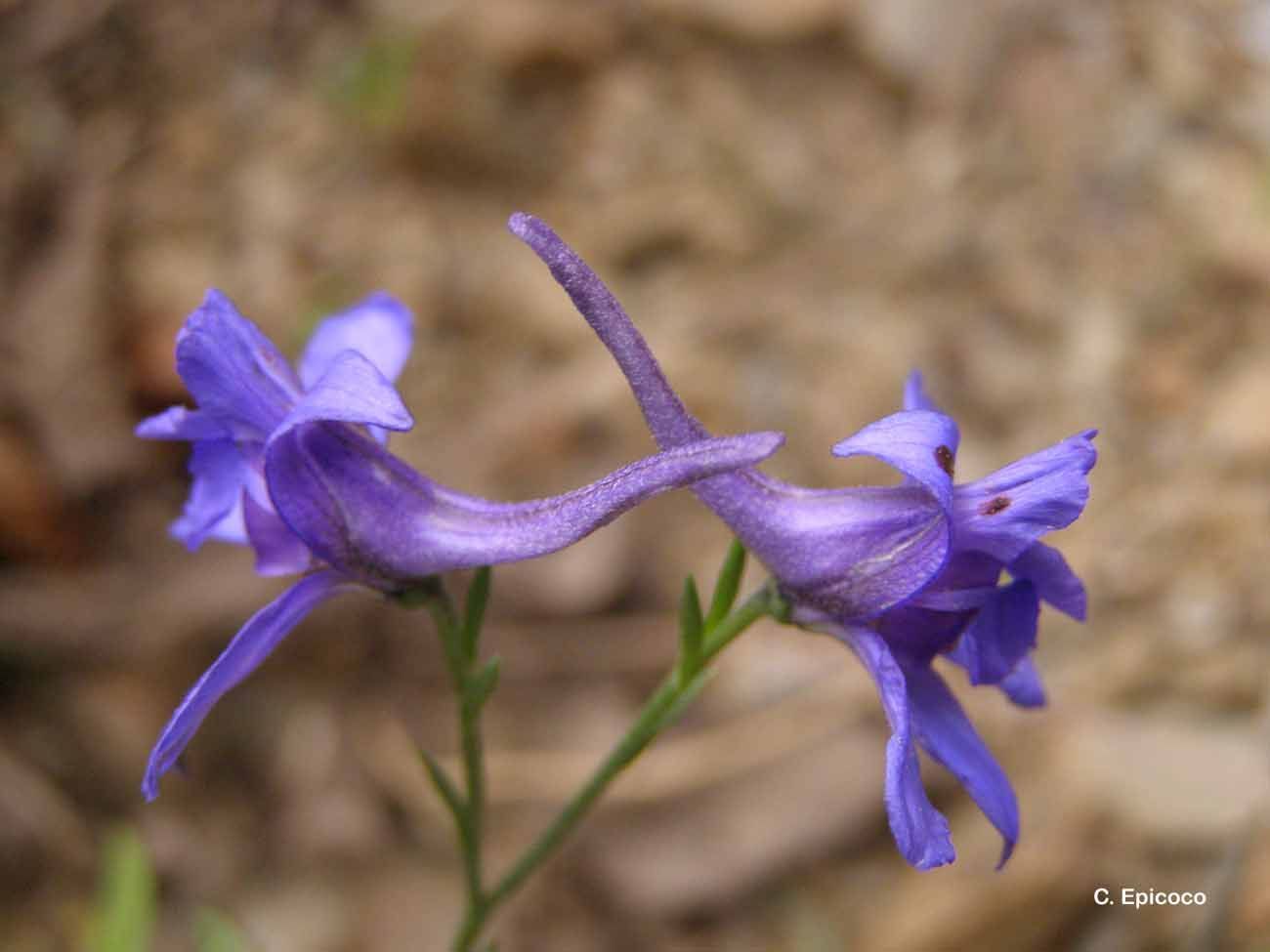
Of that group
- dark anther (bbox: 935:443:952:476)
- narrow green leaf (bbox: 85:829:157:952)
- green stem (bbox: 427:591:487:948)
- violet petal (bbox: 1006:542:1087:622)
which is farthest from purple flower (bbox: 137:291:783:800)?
narrow green leaf (bbox: 85:829:157:952)

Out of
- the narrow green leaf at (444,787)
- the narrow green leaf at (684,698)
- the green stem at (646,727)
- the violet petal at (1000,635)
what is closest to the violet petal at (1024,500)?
the violet petal at (1000,635)

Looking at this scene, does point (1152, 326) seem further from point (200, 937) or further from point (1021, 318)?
point (200, 937)

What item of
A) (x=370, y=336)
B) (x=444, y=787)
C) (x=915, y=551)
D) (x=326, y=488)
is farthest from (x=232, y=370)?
(x=915, y=551)

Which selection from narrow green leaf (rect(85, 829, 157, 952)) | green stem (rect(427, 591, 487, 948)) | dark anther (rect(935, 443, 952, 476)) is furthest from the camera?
narrow green leaf (rect(85, 829, 157, 952))

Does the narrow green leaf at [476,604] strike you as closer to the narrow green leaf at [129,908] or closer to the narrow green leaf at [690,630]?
the narrow green leaf at [690,630]

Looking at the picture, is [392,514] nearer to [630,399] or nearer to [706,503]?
[706,503]

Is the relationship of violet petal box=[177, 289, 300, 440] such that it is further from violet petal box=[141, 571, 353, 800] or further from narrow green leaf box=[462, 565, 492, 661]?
narrow green leaf box=[462, 565, 492, 661]

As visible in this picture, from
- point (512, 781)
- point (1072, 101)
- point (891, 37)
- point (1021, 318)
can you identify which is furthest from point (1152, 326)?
point (512, 781)
